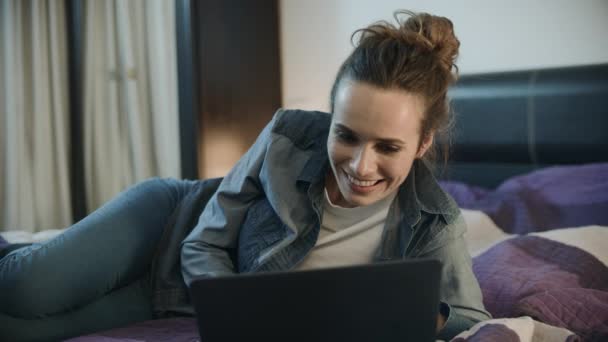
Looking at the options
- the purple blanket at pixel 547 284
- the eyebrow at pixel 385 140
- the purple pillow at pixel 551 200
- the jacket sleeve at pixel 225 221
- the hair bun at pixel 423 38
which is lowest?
the purple blanket at pixel 547 284

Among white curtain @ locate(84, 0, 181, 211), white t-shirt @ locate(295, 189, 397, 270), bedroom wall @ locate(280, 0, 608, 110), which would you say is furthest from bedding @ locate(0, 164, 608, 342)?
white curtain @ locate(84, 0, 181, 211)

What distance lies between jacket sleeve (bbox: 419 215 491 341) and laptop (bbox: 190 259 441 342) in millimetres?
392

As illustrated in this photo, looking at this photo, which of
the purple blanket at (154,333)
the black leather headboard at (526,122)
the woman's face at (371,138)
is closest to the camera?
the woman's face at (371,138)

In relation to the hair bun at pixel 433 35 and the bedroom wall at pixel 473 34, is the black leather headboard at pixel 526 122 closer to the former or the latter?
the bedroom wall at pixel 473 34

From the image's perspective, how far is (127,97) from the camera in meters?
3.25

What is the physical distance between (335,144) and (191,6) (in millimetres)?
1712

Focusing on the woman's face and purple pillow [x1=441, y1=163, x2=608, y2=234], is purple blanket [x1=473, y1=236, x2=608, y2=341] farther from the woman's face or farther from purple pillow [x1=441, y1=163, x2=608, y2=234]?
the woman's face

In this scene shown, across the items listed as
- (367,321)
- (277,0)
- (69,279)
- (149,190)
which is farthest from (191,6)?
(367,321)

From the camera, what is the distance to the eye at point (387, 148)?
122cm

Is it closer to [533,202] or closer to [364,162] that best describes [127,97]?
[533,202]

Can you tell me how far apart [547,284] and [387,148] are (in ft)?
1.78

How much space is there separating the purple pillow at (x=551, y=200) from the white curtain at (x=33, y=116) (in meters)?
2.19

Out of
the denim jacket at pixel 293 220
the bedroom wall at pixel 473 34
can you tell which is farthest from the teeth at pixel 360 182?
the bedroom wall at pixel 473 34

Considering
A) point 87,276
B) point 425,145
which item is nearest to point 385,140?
point 425,145
